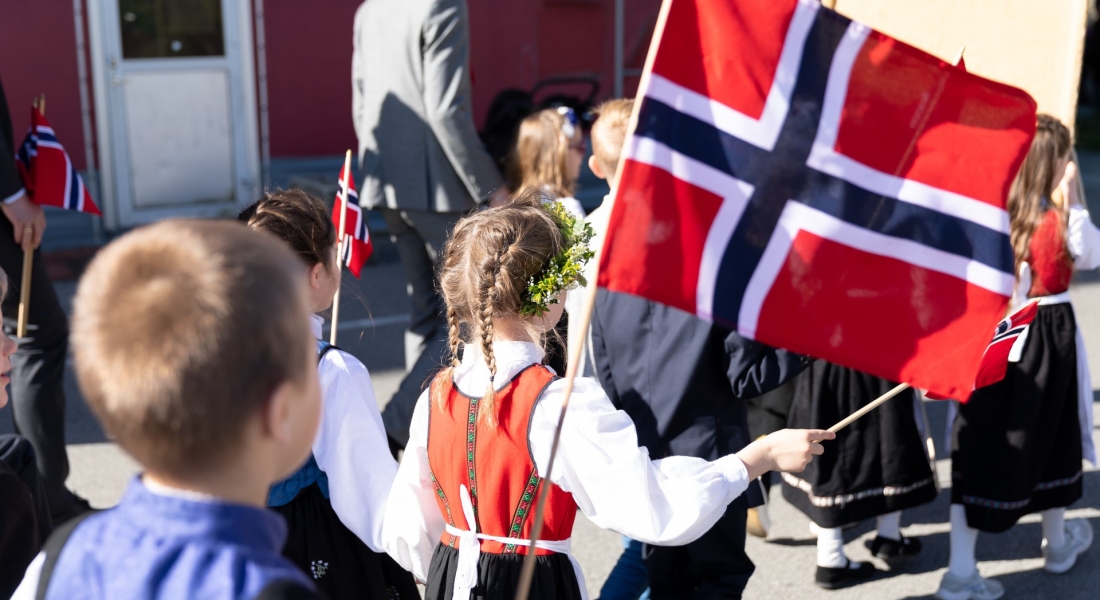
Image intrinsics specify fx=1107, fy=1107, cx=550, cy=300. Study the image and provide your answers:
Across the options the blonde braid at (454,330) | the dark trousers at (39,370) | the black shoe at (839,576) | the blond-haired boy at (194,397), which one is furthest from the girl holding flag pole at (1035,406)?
the dark trousers at (39,370)

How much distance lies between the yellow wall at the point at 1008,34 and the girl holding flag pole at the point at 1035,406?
18.3 inches

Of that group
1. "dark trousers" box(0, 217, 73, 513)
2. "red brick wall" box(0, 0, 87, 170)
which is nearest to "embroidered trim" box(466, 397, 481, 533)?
"dark trousers" box(0, 217, 73, 513)

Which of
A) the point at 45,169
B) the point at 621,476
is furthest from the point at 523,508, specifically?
the point at 45,169

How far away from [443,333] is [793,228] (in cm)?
297

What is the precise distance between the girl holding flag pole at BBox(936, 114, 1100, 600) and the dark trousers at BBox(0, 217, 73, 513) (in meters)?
2.93

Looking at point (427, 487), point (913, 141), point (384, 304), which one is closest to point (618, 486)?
point (427, 487)

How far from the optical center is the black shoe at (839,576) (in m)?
3.60

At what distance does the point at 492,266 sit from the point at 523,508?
0.48 meters

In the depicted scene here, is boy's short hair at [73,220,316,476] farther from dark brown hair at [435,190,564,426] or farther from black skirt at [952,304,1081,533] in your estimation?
black skirt at [952,304,1081,533]

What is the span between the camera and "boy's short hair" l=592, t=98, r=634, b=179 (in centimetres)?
339

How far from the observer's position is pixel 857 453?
356 centimetres

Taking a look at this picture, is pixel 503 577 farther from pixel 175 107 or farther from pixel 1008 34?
pixel 175 107

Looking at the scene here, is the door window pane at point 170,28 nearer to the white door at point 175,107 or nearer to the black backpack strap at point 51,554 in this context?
the white door at point 175,107

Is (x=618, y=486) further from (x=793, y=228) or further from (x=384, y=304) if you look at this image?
(x=384, y=304)
